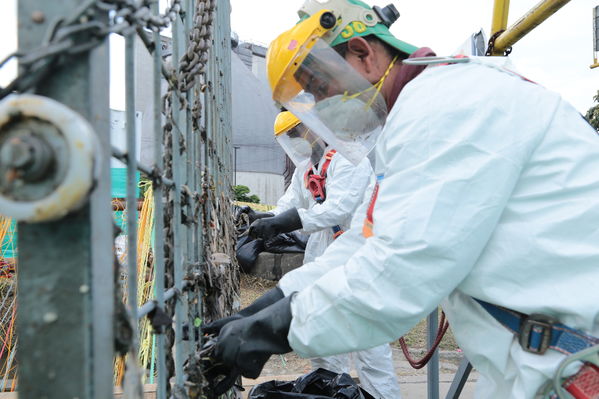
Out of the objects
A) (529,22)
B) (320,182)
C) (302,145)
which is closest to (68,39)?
(529,22)

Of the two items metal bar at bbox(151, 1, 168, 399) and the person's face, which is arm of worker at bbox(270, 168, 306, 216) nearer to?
the person's face

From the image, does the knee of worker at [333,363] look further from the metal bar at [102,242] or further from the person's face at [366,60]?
the metal bar at [102,242]

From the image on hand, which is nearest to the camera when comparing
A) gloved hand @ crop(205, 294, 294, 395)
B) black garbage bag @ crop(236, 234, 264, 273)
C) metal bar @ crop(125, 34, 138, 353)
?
metal bar @ crop(125, 34, 138, 353)

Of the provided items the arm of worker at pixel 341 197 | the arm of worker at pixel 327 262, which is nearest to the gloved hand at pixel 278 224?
the arm of worker at pixel 341 197

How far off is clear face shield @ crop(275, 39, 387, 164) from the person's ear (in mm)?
49

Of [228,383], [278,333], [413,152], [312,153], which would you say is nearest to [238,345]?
[278,333]

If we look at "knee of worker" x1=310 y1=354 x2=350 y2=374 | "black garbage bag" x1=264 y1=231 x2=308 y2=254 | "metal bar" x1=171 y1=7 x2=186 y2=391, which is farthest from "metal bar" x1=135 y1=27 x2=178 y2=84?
"black garbage bag" x1=264 y1=231 x2=308 y2=254

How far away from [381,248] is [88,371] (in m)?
0.69

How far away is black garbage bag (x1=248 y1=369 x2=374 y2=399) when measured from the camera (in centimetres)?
206

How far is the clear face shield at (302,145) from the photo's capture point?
4.27 metres

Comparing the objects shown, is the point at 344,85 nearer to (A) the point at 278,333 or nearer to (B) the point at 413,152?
(B) the point at 413,152

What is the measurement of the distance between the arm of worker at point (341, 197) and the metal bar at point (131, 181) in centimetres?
293

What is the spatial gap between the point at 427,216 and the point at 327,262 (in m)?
0.88

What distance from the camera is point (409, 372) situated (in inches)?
163
